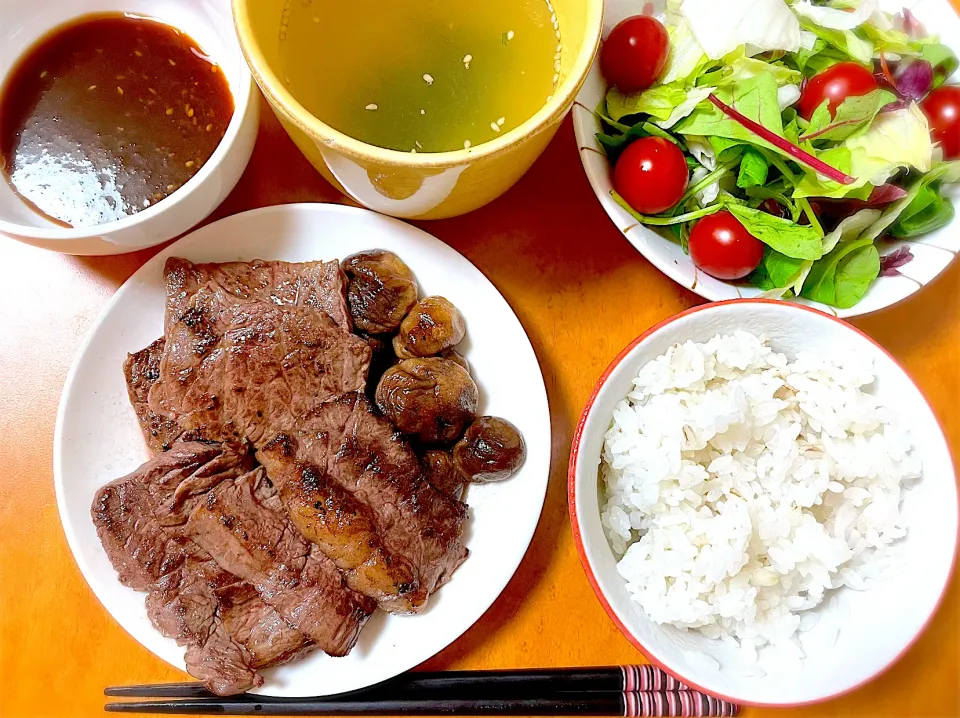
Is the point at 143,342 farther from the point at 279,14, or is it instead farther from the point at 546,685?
the point at 546,685

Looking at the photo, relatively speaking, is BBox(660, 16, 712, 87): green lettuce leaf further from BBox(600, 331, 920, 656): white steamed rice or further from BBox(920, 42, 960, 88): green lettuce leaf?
BBox(600, 331, 920, 656): white steamed rice

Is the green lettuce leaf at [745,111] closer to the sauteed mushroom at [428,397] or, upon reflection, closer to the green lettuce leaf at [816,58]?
the green lettuce leaf at [816,58]

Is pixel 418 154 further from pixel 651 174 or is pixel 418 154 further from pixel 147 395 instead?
pixel 147 395

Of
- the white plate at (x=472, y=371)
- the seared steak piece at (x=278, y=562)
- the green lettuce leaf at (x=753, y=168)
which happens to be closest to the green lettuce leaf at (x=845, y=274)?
the green lettuce leaf at (x=753, y=168)

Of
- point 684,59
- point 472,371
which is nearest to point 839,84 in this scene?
point 684,59


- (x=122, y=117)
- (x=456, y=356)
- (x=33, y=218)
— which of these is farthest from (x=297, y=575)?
(x=122, y=117)
